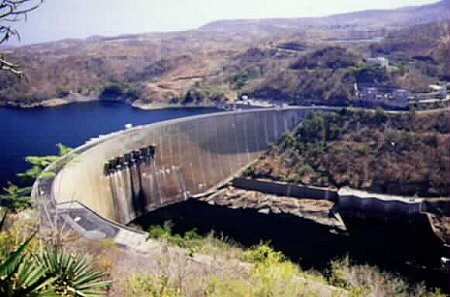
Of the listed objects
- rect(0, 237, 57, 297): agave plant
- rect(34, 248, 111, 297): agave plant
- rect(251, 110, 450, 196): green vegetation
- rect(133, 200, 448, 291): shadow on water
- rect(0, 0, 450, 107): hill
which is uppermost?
rect(0, 237, 57, 297): agave plant

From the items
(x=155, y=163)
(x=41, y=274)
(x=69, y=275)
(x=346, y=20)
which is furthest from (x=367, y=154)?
(x=346, y=20)

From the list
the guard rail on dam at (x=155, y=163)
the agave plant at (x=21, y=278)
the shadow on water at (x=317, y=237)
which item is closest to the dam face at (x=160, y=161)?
the guard rail on dam at (x=155, y=163)

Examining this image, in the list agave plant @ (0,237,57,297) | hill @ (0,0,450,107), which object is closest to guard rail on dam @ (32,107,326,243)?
agave plant @ (0,237,57,297)

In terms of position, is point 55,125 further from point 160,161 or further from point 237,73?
point 237,73

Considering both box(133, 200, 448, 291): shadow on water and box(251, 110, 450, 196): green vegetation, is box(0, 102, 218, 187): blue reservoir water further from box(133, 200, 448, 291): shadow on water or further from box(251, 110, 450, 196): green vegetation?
box(251, 110, 450, 196): green vegetation

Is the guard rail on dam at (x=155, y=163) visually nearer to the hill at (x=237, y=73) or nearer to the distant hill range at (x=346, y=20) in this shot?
the hill at (x=237, y=73)
